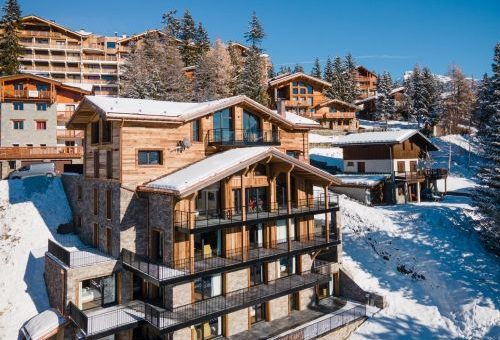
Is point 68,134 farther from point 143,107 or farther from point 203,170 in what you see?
point 203,170

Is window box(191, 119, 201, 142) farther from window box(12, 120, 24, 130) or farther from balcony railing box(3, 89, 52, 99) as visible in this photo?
window box(12, 120, 24, 130)

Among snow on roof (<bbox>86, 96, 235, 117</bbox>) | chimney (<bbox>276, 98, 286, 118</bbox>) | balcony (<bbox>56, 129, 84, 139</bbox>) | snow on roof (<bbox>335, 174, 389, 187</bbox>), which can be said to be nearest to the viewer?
snow on roof (<bbox>86, 96, 235, 117</bbox>)

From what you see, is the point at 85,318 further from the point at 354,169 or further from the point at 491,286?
the point at 354,169

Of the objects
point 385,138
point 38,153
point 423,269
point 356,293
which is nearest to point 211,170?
point 356,293

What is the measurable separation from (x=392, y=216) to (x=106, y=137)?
27.0 meters

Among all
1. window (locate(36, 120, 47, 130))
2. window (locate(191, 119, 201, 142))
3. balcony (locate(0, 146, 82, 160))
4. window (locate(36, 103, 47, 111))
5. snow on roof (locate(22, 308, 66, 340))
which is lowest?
snow on roof (locate(22, 308, 66, 340))

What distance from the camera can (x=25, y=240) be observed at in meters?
28.1

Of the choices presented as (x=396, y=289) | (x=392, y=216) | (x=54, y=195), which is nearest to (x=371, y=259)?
(x=396, y=289)

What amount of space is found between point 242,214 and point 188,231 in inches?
146

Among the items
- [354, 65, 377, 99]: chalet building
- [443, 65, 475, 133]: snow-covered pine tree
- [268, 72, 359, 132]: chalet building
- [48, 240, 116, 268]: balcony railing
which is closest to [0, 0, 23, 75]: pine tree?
[268, 72, 359, 132]: chalet building

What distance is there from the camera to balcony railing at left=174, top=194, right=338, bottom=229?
20.8 meters

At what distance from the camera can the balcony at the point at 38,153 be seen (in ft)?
122

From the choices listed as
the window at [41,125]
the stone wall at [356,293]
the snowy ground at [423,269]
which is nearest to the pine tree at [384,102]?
the snowy ground at [423,269]

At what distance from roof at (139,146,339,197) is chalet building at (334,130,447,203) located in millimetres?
21493
